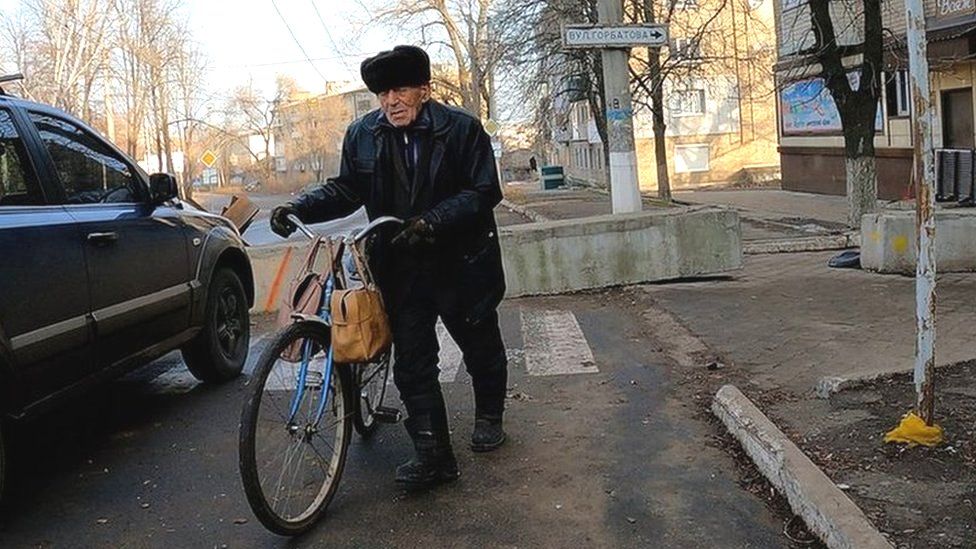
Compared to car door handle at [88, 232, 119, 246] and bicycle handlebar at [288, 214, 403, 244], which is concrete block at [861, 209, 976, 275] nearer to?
bicycle handlebar at [288, 214, 403, 244]

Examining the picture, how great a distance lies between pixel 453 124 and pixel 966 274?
6.81 m

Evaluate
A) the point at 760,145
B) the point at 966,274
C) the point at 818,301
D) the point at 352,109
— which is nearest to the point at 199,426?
the point at 818,301

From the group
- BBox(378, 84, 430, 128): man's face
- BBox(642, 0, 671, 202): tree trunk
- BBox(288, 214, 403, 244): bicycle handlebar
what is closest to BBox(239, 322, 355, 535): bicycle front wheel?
BBox(288, 214, 403, 244): bicycle handlebar

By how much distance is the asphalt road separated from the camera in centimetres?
365

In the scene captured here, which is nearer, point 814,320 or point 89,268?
point 89,268

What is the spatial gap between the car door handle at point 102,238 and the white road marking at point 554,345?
8.80 feet

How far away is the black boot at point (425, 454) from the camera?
4.03 m

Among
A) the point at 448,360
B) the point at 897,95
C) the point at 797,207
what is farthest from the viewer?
the point at 797,207

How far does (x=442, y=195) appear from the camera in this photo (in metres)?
4.16

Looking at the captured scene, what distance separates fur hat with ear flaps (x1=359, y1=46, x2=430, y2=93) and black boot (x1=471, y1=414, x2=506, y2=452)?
5.37 feet

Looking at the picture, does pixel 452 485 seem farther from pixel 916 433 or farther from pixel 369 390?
pixel 916 433

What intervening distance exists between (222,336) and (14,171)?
83.3 inches

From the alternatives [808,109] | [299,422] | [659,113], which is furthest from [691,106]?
[299,422]

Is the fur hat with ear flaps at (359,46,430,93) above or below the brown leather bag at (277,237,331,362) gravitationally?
above
